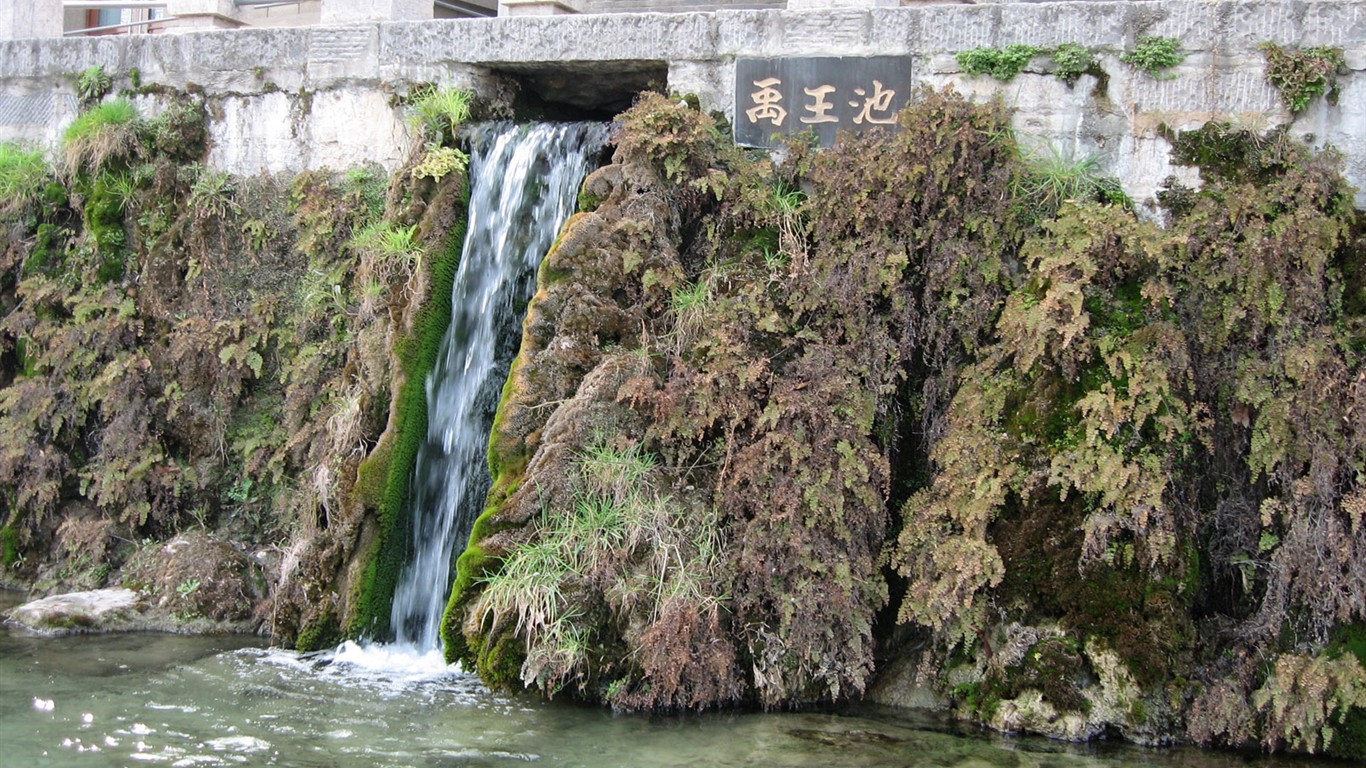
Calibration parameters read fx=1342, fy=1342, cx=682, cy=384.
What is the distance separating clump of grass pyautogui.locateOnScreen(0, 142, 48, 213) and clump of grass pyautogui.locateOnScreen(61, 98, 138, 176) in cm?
35

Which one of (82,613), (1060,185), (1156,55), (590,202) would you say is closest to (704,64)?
(590,202)

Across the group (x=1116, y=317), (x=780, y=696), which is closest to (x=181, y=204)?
(x=780, y=696)

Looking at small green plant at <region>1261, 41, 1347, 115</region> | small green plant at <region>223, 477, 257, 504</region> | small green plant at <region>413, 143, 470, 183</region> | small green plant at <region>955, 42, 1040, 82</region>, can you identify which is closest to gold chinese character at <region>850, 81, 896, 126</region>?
small green plant at <region>955, 42, 1040, 82</region>

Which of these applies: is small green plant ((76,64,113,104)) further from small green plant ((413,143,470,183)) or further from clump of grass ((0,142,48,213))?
small green plant ((413,143,470,183))

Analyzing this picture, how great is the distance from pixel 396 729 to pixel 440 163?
422 centimetres

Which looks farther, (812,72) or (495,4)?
(495,4)

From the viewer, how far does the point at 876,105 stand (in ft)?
29.1

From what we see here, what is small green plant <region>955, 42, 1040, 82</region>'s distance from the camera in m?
8.53

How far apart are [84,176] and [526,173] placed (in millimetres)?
3941

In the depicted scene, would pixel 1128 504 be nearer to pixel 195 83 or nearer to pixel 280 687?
pixel 280 687

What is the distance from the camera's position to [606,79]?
406 inches

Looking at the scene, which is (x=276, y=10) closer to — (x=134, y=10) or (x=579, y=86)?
(x=134, y=10)

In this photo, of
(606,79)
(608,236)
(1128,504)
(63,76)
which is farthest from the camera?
(63,76)

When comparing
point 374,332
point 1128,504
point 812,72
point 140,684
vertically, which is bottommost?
point 140,684
